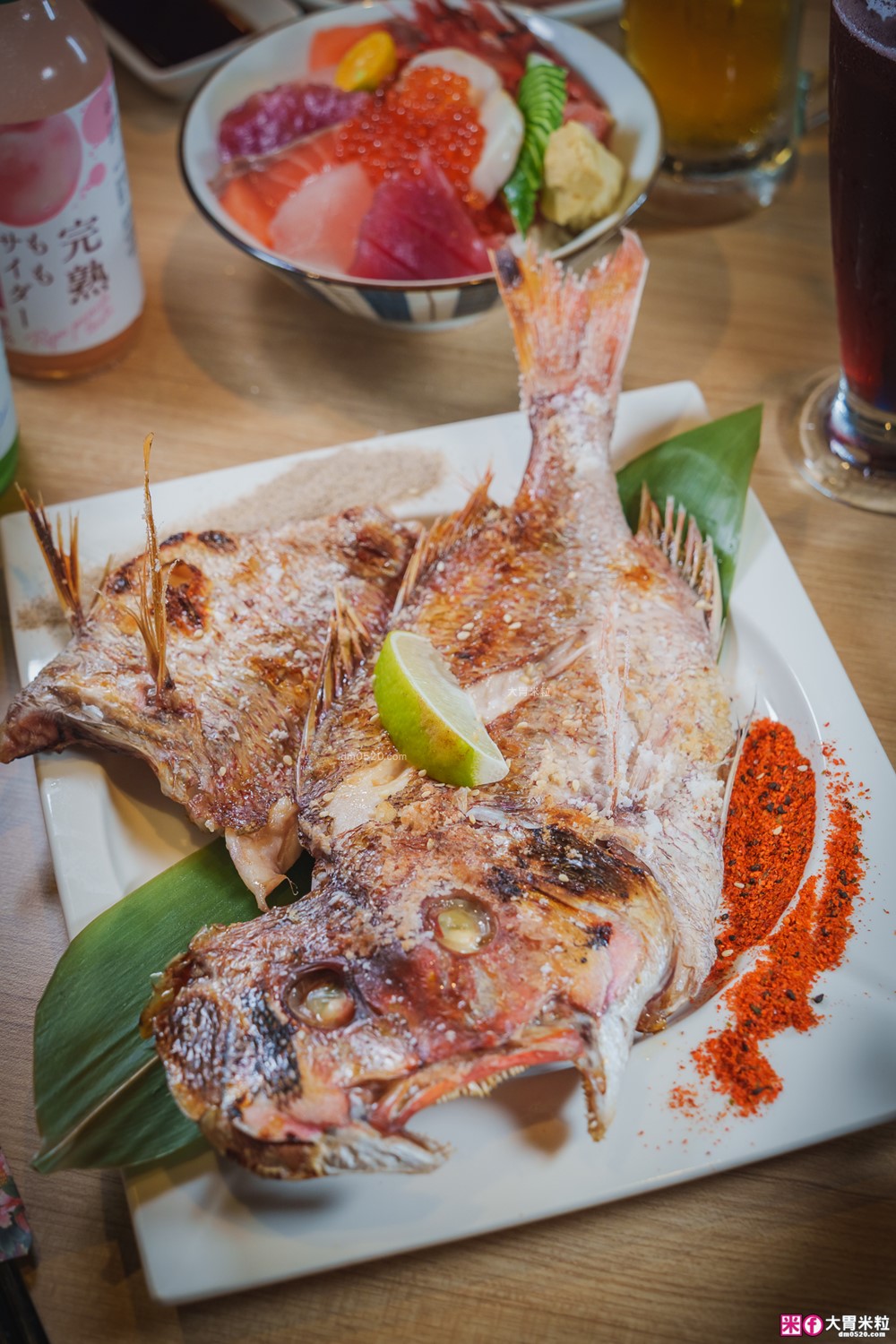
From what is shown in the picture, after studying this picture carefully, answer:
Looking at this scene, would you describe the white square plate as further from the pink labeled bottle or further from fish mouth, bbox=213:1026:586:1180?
the pink labeled bottle

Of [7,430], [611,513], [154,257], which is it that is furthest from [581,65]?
[7,430]

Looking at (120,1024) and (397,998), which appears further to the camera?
(120,1024)

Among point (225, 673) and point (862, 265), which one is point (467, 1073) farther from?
point (862, 265)

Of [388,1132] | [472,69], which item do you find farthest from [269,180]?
[388,1132]

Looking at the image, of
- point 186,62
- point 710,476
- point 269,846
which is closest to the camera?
point 269,846

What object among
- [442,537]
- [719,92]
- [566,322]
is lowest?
[442,537]

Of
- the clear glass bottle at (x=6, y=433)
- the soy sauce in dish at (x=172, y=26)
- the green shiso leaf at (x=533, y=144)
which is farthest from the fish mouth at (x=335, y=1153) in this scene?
the soy sauce in dish at (x=172, y=26)

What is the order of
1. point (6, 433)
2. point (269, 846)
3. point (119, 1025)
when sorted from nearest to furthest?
1. point (119, 1025)
2. point (269, 846)
3. point (6, 433)
